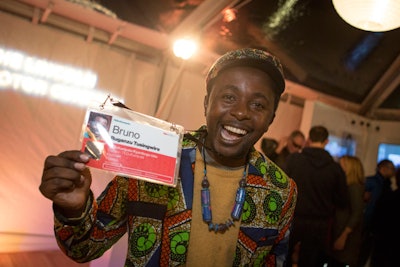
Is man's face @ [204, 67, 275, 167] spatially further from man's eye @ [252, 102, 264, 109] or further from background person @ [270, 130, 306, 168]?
background person @ [270, 130, 306, 168]

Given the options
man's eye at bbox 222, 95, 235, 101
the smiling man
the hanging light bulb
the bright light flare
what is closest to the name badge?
the smiling man

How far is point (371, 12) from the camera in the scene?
7.53 ft

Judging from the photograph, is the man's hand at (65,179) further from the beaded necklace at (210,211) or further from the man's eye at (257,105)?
the man's eye at (257,105)

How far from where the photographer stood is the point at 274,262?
4.32 feet

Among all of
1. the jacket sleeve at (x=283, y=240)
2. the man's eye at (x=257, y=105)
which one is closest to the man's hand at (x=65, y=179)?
the man's eye at (x=257, y=105)

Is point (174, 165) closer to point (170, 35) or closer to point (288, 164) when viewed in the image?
point (288, 164)

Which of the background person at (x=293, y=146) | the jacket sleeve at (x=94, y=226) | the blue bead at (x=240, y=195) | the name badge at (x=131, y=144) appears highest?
the background person at (x=293, y=146)

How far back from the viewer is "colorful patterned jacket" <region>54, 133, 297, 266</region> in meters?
0.97

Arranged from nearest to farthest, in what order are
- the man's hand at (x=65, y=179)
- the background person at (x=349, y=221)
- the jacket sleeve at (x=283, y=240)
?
the man's hand at (x=65, y=179), the jacket sleeve at (x=283, y=240), the background person at (x=349, y=221)

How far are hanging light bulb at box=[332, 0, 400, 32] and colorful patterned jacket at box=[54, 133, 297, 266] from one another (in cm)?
182

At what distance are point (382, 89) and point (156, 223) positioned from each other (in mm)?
5377

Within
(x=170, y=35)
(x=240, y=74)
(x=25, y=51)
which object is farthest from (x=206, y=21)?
(x=240, y=74)

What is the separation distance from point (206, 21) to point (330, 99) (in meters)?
2.85

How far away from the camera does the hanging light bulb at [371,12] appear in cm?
225
